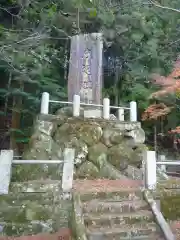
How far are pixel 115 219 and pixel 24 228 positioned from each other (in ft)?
5.64

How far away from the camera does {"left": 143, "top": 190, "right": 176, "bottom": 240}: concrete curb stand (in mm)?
4033

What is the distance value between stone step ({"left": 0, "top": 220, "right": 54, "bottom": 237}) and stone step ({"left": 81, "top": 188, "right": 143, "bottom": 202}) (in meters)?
0.86

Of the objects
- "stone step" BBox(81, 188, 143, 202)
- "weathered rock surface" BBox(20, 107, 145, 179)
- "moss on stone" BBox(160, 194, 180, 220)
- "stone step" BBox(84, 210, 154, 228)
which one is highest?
"weathered rock surface" BBox(20, 107, 145, 179)

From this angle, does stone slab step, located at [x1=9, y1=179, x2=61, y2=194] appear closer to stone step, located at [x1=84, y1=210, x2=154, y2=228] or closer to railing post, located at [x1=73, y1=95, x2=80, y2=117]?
stone step, located at [x1=84, y1=210, x2=154, y2=228]

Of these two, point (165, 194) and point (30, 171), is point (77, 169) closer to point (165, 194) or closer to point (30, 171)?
point (30, 171)

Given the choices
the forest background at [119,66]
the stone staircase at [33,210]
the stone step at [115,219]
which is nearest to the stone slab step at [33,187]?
the stone staircase at [33,210]

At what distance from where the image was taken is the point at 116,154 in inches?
290

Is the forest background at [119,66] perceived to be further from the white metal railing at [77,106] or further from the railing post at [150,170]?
the railing post at [150,170]

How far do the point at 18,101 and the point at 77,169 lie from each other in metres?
6.19

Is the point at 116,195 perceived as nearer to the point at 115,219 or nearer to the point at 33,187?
the point at 115,219

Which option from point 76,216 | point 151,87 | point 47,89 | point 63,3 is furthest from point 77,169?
point 151,87

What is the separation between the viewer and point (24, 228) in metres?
4.24

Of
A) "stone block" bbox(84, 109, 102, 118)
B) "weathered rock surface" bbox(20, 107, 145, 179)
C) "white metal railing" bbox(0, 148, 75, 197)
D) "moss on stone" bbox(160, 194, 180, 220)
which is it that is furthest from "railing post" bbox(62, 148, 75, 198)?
"stone block" bbox(84, 109, 102, 118)

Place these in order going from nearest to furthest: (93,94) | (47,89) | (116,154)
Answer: (116,154) < (93,94) < (47,89)
